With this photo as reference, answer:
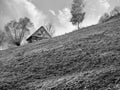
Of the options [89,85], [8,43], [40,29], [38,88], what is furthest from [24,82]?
[8,43]

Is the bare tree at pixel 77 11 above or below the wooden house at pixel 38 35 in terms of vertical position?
above

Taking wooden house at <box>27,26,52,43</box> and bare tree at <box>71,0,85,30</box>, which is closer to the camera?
bare tree at <box>71,0,85,30</box>

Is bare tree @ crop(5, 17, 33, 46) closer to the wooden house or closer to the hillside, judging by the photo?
the wooden house

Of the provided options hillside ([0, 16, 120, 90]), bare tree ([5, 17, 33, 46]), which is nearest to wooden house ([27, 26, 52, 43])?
bare tree ([5, 17, 33, 46])

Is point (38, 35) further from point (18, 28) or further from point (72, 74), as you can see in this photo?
point (72, 74)

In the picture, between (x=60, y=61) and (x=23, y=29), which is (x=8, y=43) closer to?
(x=23, y=29)

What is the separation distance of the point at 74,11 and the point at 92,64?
21995mm

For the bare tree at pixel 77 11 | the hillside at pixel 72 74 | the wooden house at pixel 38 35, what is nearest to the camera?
the hillside at pixel 72 74

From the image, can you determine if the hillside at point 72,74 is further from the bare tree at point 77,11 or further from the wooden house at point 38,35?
the wooden house at point 38,35

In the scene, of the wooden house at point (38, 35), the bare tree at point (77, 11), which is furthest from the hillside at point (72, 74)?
the wooden house at point (38, 35)

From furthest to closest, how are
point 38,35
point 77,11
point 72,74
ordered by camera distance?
point 38,35, point 77,11, point 72,74

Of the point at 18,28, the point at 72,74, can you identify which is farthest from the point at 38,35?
the point at 72,74

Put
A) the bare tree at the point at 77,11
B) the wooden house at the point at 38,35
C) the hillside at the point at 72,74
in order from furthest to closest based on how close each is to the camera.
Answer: the wooden house at the point at 38,35 → the bare tree at the point at 77,11 → the hillside at the point at 72,74

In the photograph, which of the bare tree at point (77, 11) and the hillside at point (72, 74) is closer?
the hillside at point (72, 74)
